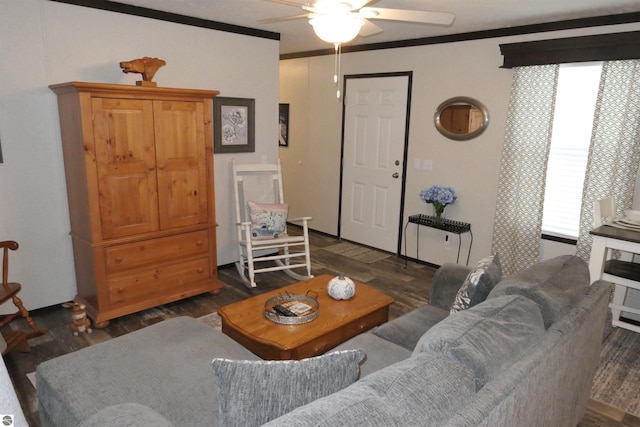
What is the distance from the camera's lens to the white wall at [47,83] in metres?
3.07

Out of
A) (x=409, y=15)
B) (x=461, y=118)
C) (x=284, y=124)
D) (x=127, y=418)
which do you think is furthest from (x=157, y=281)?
(x=284, y=124)

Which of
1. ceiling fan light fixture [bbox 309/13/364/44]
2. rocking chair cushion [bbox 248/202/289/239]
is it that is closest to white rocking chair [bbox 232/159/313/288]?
rocking chair cushion [bbox 248/202/289/239]

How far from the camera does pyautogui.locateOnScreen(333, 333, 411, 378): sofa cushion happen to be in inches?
78.5

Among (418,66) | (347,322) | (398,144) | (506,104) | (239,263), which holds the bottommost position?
(239,263)

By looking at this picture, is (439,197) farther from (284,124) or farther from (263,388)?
(263,388)

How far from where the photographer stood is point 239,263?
4367 mm

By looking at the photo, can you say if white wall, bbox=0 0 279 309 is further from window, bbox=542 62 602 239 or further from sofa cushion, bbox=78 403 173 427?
window, bbox=542 62 602 239

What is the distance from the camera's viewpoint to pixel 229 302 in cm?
376

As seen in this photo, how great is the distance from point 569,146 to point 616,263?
1040 millimetres

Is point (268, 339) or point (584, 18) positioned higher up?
point (584, 18)

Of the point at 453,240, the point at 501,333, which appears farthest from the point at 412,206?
the point at 501,333

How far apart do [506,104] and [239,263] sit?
2954 mm

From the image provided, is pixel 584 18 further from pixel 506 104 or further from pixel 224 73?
pixel 224 73

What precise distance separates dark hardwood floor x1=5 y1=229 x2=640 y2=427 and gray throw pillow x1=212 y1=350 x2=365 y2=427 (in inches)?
65.1
